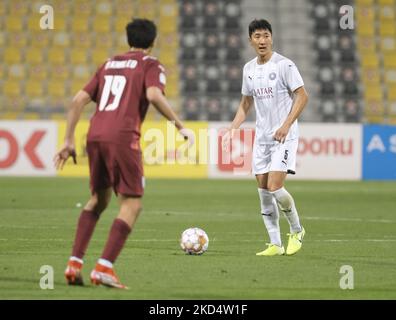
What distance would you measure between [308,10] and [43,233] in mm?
19791

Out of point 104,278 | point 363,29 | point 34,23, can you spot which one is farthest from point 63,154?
point 363,29

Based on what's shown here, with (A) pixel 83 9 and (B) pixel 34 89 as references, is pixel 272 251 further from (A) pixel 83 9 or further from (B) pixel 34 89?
(A) pixel 83 9

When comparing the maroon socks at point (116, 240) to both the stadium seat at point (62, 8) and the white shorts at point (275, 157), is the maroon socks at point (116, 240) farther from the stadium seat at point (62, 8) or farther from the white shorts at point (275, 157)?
the stadium seat at point (62, 8)

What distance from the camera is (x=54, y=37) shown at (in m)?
29.2

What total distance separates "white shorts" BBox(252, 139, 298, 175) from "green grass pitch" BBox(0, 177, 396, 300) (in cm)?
90

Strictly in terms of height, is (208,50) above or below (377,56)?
above

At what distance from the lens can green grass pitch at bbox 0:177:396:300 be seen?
7.77m

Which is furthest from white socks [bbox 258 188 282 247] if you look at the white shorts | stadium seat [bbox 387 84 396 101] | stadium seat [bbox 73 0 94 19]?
stadium seat [bbox 73 0 94 19]

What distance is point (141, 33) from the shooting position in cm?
787

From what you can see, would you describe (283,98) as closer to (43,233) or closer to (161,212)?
(43,233)

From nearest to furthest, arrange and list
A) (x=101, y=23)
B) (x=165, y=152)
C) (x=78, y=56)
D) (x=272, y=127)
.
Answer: (x=272, y=127) → (x=165, y=152) → (x=78, y=56) → (x=101, y=23)

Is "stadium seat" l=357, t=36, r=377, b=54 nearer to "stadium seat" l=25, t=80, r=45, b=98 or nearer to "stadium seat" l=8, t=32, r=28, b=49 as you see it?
"stadium seat" l=25, t=80, r=45, b=98

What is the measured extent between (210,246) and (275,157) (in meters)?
1.33

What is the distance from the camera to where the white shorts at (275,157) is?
1056cm
